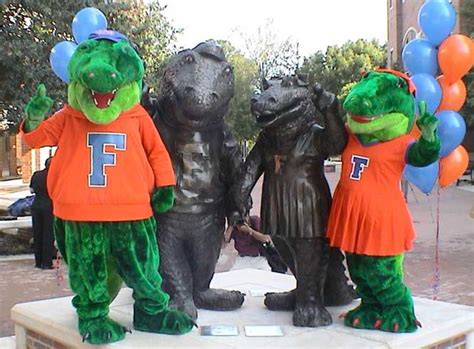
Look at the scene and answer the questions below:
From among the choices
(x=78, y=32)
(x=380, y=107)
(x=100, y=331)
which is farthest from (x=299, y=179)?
(x=78, y=32)

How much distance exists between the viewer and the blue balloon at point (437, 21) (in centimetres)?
530

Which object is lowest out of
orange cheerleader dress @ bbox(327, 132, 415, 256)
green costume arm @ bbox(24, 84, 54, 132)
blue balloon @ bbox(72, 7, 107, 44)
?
orange cheerleader dress @ bbox(327, 132, 415, 256)

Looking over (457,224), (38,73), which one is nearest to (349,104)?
(38,73)

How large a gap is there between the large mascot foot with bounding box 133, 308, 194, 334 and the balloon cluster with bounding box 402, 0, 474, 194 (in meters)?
2.72

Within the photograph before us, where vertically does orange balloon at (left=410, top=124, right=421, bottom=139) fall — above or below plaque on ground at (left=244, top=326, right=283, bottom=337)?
above

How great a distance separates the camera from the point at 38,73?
35.0 feet

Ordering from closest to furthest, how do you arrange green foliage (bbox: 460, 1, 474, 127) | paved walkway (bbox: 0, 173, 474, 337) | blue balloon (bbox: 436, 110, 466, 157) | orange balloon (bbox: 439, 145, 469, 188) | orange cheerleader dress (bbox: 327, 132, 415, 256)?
orange cheerleader dress (bbox: 327, 132, 415, 256), blue balloon (bbox: 436, 110, 466, 157), orange balloon (bbox: 439, 145, 469, 188), paved walkway (bbox: 0, 173, 474, 337), green foliage (bbox: 460, 1, 474, 127)

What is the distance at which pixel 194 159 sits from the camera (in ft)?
12.3

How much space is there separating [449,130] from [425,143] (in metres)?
2.21

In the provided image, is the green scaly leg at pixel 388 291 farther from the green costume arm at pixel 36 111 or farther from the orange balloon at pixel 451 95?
the orange balloon at pixel 451 95

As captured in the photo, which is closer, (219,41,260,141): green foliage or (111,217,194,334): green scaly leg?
(111,217,194,334): green scaly leg

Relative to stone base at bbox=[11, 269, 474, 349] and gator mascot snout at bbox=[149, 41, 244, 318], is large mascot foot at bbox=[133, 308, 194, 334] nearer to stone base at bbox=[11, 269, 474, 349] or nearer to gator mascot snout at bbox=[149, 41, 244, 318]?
stone base at bbox=[11, 269, 474, 349]

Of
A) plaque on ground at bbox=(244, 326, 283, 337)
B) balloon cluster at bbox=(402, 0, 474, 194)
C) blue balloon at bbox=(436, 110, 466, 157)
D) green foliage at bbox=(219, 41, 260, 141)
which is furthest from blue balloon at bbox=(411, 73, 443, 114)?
green foliage at bbox=(219, 41, 260, 141)

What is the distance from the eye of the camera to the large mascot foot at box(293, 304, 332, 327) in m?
3.65
